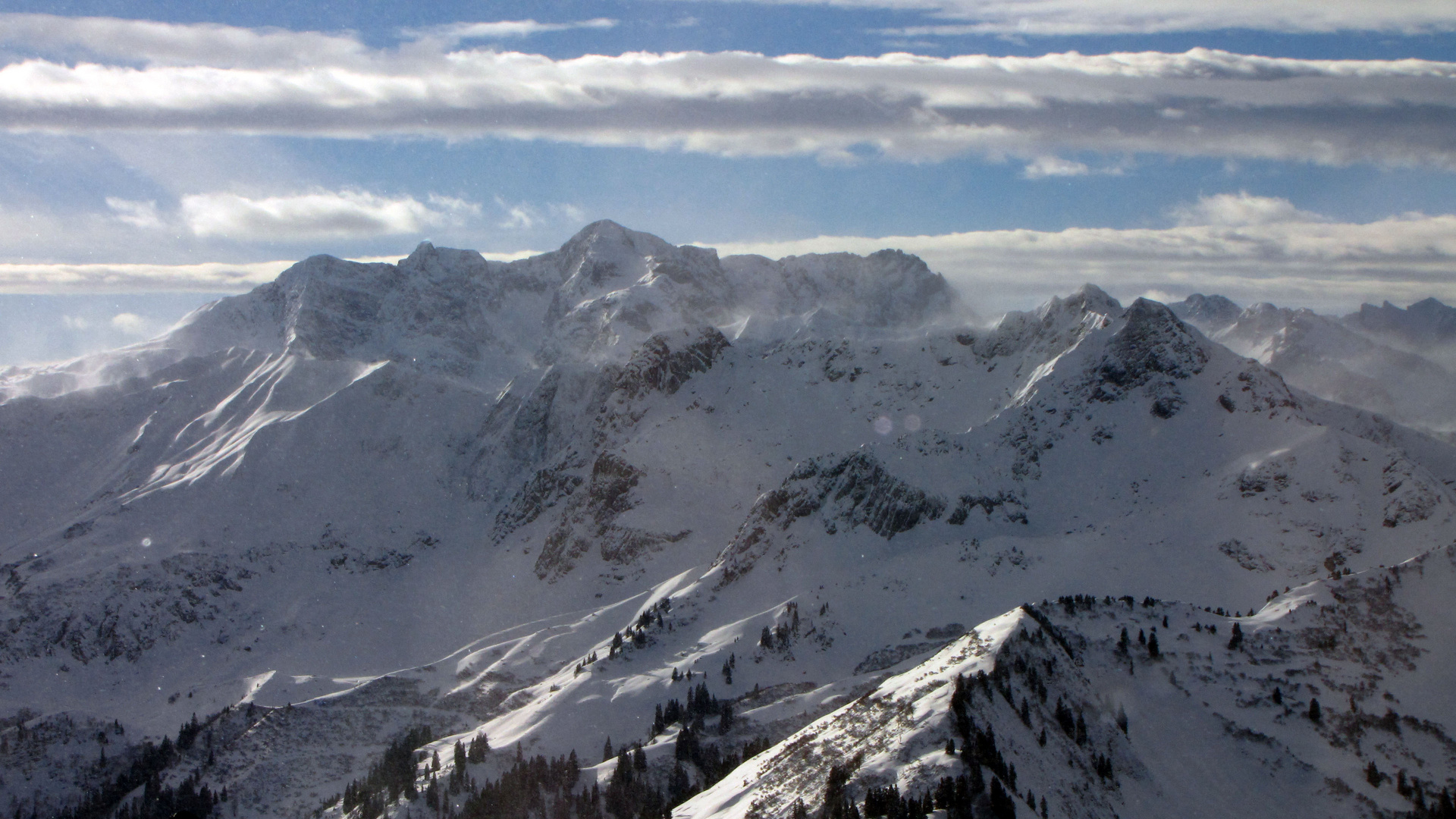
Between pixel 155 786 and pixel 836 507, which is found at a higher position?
pixel 836 507

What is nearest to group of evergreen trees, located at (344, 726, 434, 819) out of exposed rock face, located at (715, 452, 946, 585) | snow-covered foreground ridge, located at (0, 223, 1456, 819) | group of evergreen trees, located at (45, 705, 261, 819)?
snow-covered foreground ridge, located at (0, 223, 1456, 819)

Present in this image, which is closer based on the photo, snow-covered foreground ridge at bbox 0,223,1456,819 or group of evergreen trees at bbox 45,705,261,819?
snow-covered foreground ridge at bbox 0,223,1456,819

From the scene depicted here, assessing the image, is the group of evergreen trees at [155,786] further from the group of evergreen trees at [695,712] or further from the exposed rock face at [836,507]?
the exposed rock face at [836,507]

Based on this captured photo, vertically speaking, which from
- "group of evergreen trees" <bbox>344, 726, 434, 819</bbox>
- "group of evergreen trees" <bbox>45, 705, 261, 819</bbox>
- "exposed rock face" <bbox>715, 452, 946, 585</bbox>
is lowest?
"group of evergreen trees" <bbox>45, 705, 261, 819</bbox>

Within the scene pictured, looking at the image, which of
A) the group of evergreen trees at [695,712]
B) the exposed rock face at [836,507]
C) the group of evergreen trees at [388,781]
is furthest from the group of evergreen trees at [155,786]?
the exposed rock face at [836,507]

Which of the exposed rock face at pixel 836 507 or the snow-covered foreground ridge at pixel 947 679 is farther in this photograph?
the exposed rock face at pixel 836 507

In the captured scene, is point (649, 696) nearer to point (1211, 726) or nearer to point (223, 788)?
point (223, 788)

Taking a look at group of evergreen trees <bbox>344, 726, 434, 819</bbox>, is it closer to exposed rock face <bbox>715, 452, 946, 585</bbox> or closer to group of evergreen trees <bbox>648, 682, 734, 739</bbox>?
group of evergreen trees <bbox>648, 682, 734, 739</bbox>

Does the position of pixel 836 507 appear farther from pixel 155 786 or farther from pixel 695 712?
pixel 155 786

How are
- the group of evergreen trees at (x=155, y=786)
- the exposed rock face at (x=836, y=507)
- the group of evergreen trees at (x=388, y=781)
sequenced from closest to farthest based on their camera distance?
the group of evergreen trees at (x=388, y=781)
the group of evergreen trees at (x=155, y=786)
the exposed rock face at (x=836, y=507)

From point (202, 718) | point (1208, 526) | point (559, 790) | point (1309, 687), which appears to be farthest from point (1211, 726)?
point (202, 718)

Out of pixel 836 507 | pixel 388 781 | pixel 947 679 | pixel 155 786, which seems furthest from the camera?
pixel 836 507

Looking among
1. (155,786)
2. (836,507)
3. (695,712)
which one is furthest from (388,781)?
(836,507)
